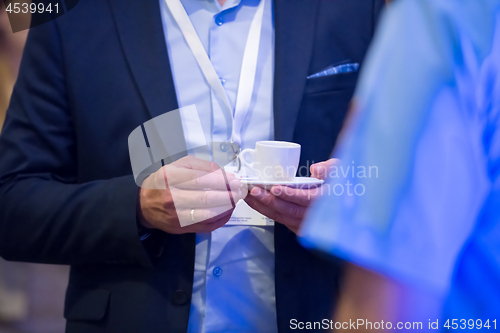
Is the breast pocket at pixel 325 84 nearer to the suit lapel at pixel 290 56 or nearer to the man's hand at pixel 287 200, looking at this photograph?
the suit lapel at pixel 290 56

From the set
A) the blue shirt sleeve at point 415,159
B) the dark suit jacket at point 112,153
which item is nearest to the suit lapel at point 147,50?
the dark suit jacket at point 112,153

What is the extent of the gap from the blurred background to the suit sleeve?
731mm

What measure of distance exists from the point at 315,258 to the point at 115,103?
628mm

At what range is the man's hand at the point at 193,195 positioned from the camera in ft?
1.93

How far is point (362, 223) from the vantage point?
0.31 meters

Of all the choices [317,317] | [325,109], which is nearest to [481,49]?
[325,109]

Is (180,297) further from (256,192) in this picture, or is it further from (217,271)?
(256,192)

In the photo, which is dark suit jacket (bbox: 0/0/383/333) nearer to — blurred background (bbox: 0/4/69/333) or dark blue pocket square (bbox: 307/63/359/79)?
dark blue pocket square (bbox: 307/63/359/79)

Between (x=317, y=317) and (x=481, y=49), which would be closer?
(x=481, y=49)

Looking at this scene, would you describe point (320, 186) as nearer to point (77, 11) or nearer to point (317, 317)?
point (317, 317)

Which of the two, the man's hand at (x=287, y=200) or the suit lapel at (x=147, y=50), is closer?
the man's hand at (x=287, y=200)

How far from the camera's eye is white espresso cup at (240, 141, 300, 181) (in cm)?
66

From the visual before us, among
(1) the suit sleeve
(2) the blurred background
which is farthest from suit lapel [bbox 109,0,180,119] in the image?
(2) the blurred background

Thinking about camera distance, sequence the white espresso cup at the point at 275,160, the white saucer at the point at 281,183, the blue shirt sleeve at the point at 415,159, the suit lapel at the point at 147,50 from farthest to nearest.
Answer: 1. the suit lapel at the point at 147,50
2. the white espresso cup at the point at 275,160
3. the white saucer at the point at 281,183
4. the blue shirt sleeve at the point at 415,159
